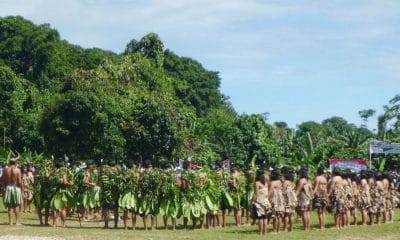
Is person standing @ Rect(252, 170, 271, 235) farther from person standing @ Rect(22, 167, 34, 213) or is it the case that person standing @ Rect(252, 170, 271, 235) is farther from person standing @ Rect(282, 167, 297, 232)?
person standing @ Rect(22, 167, 34, 213)

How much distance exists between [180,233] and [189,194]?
1265 mm

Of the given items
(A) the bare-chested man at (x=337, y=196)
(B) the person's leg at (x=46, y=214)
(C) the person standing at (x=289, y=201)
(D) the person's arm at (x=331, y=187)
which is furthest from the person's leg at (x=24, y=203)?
(A) the bare-chested man at (x=337, y=196)

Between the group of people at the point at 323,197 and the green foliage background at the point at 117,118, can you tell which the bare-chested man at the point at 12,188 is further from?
the green foliage background at the point at 117,118

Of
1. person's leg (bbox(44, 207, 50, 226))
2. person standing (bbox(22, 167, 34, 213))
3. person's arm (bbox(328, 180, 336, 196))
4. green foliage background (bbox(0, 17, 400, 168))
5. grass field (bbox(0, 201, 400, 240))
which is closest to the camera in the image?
grass field (bbox(0, 201, 400, 240))

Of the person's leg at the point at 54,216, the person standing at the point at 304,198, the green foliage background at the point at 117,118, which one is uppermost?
the green foliage background at the point at 117,118

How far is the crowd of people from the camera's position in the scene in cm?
1947

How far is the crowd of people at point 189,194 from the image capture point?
19.5 m

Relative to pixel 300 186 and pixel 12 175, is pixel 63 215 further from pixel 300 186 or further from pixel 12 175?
pixel 300 186

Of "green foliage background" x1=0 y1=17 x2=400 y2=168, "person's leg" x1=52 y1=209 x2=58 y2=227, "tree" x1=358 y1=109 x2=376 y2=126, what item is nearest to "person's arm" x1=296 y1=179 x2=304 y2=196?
"person's leg" x1=52 y1=209 x2=58 y2=227

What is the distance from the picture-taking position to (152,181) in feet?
64.4

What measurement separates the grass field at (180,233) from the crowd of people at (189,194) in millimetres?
432

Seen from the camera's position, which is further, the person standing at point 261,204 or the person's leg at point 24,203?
the person's leg at point 24,203

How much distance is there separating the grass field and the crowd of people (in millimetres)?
432

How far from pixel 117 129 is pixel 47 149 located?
4.40 metres
